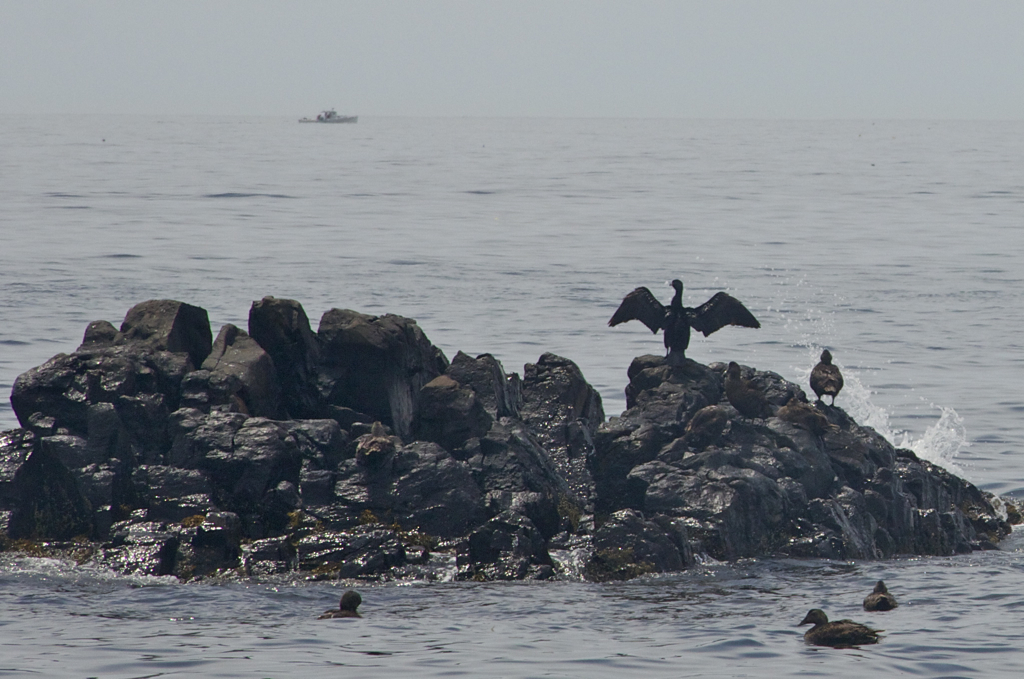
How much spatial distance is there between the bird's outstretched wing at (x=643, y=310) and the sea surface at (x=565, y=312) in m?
6.23

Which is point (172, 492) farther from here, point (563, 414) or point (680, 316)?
point (680, 316)

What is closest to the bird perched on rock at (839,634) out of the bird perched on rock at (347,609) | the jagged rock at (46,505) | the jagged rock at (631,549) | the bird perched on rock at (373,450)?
the jagged rock at (631,549)

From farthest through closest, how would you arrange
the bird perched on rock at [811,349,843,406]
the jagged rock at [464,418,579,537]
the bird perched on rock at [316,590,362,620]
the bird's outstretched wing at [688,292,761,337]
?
1. the bird's outstretched wing at [688,292,761,337]
2. the bird perched on rock at [811,349,843,406]
3. the jagged rock at [464,418,579,537]
4. the bird perched on rock at [316,590,362,620]

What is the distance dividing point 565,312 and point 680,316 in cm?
2326

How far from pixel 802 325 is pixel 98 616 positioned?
35095 millimetres

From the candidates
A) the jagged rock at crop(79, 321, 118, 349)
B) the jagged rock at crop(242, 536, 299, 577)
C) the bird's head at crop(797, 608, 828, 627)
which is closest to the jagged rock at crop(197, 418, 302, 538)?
the jagged rock at crop(242, 536, 299, 577)

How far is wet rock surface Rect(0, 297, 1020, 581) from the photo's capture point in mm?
17672

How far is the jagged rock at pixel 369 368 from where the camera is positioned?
20531 millimetres

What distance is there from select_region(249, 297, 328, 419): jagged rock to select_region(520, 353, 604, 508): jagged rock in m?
3.62

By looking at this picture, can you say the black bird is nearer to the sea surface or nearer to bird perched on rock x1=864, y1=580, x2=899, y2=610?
the sea surface

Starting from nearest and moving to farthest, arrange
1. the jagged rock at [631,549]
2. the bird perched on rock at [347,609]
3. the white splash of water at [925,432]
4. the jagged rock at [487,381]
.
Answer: the bird perched on rock at [347,609] → the jagged rock at [631,549] → the jagged rock at [487,381] → the white splash of water at [925,432]

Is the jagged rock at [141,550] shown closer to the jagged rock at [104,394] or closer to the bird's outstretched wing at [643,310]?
the jagged rock at [104,394]

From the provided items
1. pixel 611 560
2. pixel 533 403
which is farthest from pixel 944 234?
pixel 611 560

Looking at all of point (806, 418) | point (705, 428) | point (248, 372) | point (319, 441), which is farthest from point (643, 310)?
point (248, 372)
